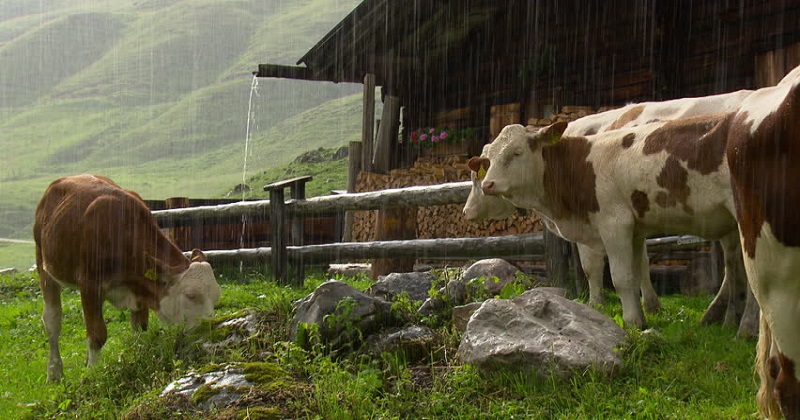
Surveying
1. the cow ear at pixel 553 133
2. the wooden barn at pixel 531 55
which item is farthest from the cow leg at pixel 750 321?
the wooden barn at pixel 531 55

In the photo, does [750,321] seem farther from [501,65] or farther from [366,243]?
[501,65]

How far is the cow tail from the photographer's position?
123 inches

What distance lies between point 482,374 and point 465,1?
32.6 ft

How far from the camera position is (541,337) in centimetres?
452

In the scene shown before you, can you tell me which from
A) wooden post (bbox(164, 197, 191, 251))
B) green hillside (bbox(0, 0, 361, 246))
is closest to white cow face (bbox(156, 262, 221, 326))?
wooden post (bbox(164, 197, 191, 251))

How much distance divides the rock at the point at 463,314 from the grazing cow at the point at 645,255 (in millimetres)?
1241

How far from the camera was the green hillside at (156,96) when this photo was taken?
268 feet

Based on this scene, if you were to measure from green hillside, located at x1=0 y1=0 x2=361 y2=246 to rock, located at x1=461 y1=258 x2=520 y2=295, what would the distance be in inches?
2309

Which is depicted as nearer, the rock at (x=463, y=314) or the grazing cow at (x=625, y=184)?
the grazing cow at (x=625, y=184)

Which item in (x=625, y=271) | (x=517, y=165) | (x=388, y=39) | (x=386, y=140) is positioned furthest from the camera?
(x=386, y=140)

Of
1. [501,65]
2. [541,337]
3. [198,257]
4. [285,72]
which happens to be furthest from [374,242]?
[501,65]

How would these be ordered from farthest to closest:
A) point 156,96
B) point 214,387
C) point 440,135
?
point 156,96
point 440,135
point 214,387

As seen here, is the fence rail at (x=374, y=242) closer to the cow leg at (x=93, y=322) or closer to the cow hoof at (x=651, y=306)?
the cow hoof at (x=651, y=306)

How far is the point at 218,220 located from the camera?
1235 centimetres
